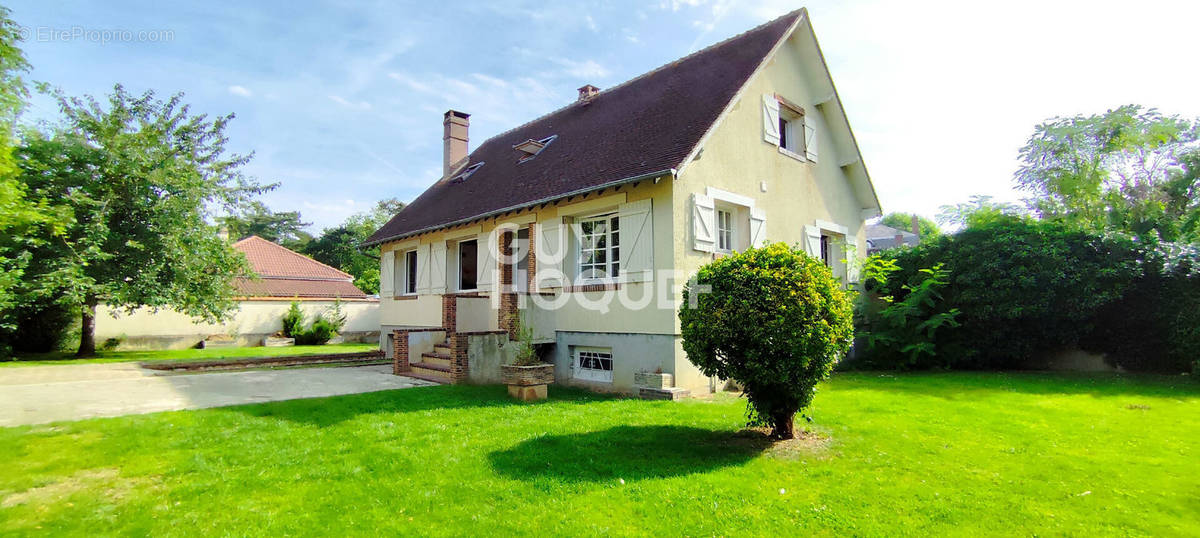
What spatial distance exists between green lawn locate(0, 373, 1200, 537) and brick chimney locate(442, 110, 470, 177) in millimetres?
12954

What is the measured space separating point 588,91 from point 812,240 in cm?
787

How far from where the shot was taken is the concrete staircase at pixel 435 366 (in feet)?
35.2

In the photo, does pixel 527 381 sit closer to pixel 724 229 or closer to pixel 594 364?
pixel 594 364

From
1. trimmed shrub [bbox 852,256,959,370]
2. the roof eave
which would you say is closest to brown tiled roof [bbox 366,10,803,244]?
the roof eave

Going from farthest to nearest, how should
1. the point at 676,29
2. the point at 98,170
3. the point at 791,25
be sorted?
the point at 98,170 → the point at 791,25 → the point at 676,29

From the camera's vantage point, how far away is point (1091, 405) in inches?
311

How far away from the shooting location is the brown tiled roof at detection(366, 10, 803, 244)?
32.7 ft

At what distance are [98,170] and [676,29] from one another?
17.0 m

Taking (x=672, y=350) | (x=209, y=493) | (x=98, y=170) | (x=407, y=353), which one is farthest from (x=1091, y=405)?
(x=98, y=170)

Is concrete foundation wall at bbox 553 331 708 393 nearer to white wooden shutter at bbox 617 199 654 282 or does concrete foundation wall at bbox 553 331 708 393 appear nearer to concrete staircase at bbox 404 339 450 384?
white wooden shutter at bbox 617 199 654 282

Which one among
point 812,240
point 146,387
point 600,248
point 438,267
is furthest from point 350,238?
point 812,240

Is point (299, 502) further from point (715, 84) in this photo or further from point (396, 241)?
point (396, 241)

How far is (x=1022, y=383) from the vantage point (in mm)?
10062

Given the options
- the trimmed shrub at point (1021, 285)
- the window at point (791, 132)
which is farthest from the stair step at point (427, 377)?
the trimmed shrub at point (1021, 285)
